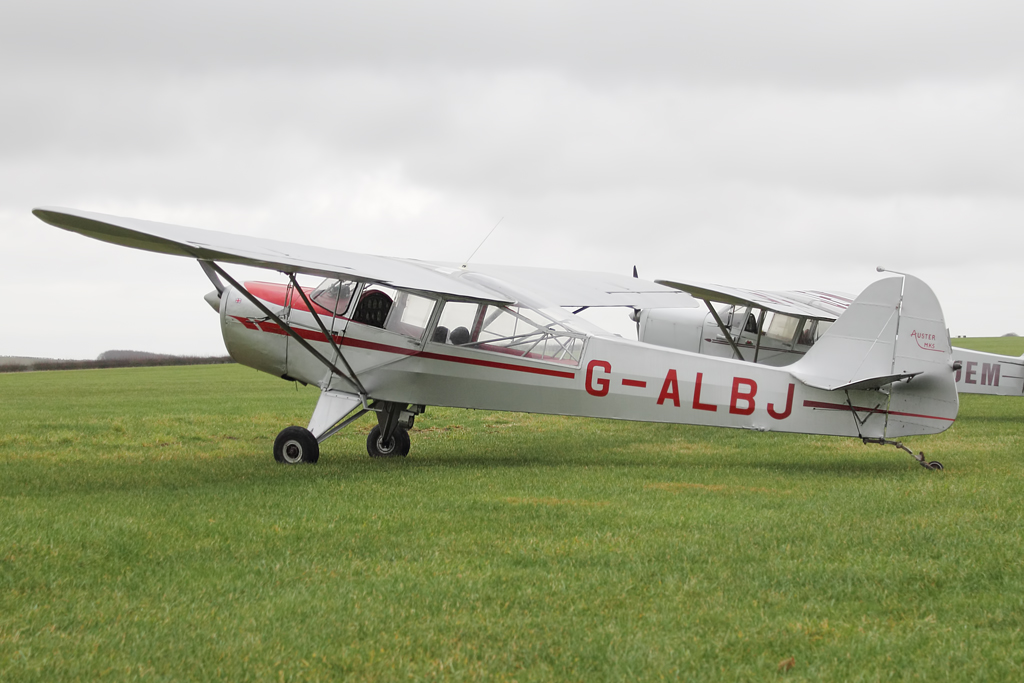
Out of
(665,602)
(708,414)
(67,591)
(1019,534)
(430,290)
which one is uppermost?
(430,290)

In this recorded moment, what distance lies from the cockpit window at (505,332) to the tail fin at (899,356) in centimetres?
287

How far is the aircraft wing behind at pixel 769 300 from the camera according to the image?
47.3 ft

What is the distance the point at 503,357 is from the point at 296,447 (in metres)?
2.63

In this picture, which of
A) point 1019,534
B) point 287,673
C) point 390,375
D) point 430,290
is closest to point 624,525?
point 1019,534

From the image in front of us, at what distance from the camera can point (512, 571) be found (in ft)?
17.7

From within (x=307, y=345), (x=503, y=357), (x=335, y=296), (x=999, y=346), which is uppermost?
(x=999, y=346)

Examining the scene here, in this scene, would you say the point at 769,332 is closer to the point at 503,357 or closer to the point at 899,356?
the point at 899,356

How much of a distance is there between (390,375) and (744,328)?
785cm

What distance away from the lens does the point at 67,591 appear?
5082 millimetres

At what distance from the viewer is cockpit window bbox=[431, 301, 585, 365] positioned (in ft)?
34.9

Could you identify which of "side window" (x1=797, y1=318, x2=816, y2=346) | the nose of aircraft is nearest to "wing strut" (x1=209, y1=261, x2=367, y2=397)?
the nose of aircraft

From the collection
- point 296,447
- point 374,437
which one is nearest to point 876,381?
point 374,437

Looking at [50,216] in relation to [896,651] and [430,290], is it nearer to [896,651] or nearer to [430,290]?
[430,290]

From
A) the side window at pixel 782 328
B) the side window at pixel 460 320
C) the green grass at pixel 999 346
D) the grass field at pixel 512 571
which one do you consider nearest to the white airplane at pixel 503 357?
the side window at pixel 460 320
